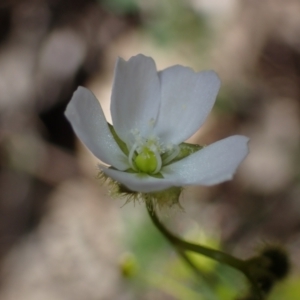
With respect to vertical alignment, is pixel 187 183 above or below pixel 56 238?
above

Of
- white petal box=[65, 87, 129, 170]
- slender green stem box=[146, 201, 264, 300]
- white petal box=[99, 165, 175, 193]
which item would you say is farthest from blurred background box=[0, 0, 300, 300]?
white petal box=[99, 165, 175, 193]

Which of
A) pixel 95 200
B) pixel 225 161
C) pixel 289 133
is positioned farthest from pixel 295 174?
pixel 225 161

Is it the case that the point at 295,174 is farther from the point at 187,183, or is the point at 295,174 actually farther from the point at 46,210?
the point at 187,183

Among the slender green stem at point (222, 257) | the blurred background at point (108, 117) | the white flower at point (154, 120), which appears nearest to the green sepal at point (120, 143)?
the white flower at point (154, 120)

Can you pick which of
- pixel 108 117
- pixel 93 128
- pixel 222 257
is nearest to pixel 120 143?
pixel 93 128

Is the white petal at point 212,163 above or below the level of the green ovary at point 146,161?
above

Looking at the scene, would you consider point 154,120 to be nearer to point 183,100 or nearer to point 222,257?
point 183,100

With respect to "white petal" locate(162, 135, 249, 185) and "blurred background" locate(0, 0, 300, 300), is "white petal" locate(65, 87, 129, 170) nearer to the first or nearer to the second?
"white petal" locate(162, 135, 249, 185)

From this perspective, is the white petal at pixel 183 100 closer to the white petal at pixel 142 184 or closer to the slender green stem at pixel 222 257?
the slender green stem at pixel 222 257
